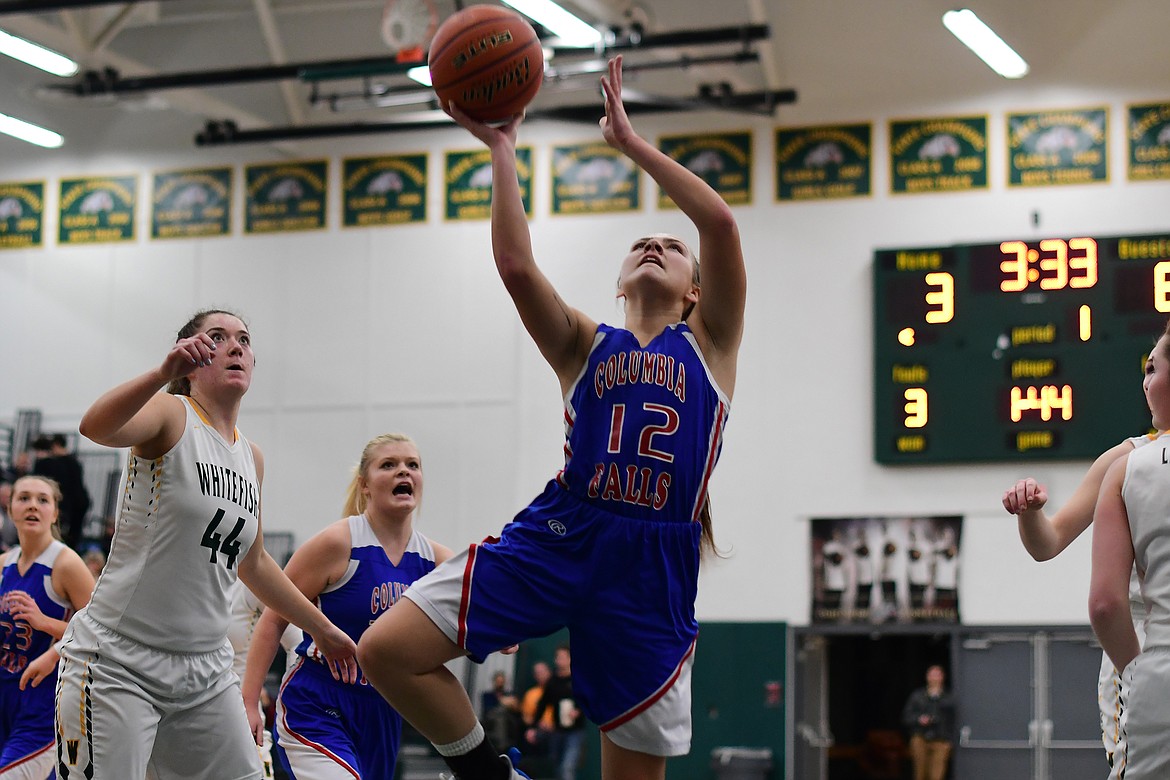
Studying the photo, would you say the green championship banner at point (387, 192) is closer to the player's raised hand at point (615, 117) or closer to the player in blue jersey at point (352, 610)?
the player in blue jersey at point (352, 610)

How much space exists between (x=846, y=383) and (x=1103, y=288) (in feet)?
9.43

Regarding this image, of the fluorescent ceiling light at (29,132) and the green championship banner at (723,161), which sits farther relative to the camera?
the fluorescent ceiling light at (29,132)

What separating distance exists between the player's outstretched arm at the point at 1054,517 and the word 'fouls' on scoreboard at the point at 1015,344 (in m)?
8.11

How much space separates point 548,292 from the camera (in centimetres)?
376

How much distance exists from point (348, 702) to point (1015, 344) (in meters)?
9.03

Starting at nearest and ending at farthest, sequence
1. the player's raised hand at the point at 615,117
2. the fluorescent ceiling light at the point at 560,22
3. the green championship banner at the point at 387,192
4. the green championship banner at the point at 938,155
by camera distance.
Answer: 1. the player's raised hand at the point at 615,117
2. the fluorescent ceiling light at the point at 560,22
3. the green championship banner at the point at 938,155
4. the green championship banner at the point at 387,192

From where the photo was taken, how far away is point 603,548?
12.0 ft

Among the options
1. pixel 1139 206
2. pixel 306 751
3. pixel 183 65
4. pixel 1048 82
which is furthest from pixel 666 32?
pixel 306 751

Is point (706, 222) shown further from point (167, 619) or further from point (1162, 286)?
point (1162, 286)

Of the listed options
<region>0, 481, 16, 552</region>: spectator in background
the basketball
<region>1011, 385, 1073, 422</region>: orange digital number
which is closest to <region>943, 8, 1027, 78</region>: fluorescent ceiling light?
<region>1011, 385, 1073, 422</region>: orange digital number

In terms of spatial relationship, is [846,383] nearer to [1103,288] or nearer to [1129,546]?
[1103,288]

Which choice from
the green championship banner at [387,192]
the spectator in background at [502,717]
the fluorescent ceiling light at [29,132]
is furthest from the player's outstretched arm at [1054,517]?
the fluorescent ceiling light at [29,132]

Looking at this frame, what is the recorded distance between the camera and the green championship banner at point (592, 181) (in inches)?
613

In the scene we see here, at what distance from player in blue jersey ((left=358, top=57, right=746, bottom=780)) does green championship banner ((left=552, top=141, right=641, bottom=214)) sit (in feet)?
38.2
